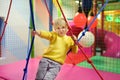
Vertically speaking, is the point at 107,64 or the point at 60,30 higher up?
the point at 60,30

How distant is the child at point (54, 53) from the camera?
1.21 m

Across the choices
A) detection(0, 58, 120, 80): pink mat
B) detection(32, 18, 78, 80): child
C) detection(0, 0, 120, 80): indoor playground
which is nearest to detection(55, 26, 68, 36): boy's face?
detection(32, 18, 78, 80): child

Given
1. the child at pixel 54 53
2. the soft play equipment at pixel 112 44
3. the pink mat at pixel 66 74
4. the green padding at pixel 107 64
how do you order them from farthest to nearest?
the soft play equipment at pixel 112 44
the green padding at pixel 107 64
the pink mat at pixel 66 74
the child at pixel 54 53

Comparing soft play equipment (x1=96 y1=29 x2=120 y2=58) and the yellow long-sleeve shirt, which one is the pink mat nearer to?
the yellow long-sleeve shirt

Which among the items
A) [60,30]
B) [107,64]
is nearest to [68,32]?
[107,64]

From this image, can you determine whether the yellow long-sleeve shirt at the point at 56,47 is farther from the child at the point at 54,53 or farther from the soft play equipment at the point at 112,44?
the soft play equipment at the point at 112,44

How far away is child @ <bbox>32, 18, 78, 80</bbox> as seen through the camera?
3.97 feet

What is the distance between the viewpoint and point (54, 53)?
1.24 meters

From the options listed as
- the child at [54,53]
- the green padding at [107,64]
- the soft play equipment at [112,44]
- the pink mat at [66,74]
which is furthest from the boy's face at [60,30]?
the soft play equipment at [112,44]

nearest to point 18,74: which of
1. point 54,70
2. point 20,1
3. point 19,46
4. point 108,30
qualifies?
point 54,70

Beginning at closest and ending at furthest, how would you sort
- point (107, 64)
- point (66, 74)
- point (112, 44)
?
point (66, 74)
point (107, 64)
point (112, 44)

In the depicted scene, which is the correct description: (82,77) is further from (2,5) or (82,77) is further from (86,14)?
(2,5)

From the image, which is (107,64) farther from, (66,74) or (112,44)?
(66,74)

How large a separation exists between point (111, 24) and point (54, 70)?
1843mm
